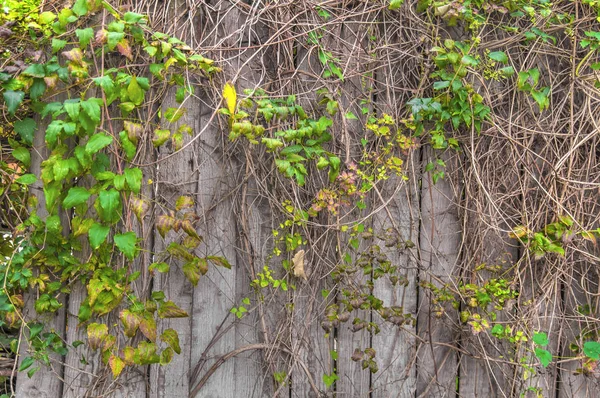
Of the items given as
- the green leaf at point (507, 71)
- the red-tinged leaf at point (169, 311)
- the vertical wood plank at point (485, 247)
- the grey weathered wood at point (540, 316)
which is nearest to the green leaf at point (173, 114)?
the red-tinged leaf at point (169, 311)

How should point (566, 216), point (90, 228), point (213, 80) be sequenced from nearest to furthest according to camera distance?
point (90, 228) → point (213, 80) → point (566, 216)

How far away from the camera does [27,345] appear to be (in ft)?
7.75

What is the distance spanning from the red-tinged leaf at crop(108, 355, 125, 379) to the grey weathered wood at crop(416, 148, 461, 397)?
3.88 ft

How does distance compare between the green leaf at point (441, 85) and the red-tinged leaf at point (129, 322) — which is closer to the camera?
the red-tinged leaf at point (129, 322)

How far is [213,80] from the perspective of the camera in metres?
2.40

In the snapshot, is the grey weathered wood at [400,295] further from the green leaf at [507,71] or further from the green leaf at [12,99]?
the green leaf at [12,99]

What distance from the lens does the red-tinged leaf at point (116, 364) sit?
2258 mm

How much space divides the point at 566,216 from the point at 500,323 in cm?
52

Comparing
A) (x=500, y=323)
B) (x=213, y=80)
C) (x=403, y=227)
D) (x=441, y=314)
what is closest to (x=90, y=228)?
(x=213, y=80)

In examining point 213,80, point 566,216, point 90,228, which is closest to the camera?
point 90,228

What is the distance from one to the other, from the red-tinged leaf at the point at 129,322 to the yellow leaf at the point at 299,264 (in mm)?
620

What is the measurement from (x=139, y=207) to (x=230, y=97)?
52 cm

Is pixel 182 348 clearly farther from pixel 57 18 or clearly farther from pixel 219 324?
pixel 57 18

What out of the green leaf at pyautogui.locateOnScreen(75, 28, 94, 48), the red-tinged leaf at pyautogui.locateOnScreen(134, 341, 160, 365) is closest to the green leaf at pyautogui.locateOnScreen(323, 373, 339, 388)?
the red-tinged leaf at pyautogui.locateOnScreen(134, 341, 160, 365)
